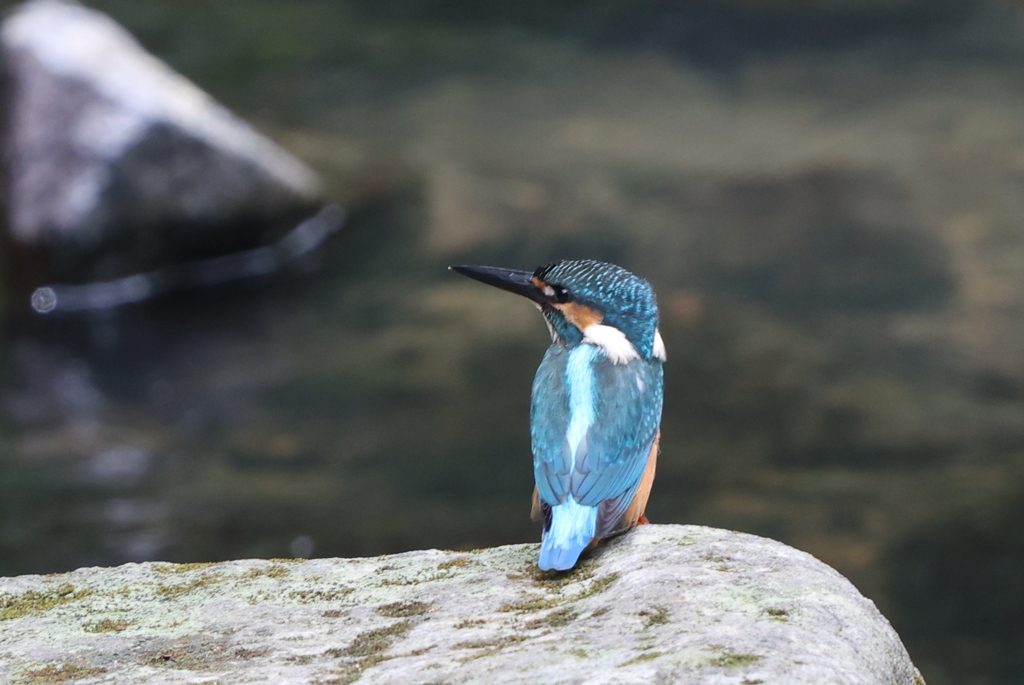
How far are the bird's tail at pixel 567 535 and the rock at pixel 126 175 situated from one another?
6517mm

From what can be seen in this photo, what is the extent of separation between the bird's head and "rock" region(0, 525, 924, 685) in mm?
656

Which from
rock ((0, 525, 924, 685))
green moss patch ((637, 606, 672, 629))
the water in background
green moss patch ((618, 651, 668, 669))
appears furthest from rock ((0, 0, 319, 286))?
green moss patch ((618, 651, 668, 669))

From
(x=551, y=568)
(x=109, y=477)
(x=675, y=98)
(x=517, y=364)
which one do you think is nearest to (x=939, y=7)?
(x=675, y=98)

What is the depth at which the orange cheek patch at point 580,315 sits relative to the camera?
3.33m

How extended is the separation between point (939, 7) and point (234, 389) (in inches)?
358

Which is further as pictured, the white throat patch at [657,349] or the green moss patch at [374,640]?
the white throat patch at [657,349]

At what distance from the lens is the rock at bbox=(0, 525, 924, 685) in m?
2.04

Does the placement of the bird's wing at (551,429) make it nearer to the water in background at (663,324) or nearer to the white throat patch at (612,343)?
the white throat patch at (612,343)

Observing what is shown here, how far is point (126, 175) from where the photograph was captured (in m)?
8.67

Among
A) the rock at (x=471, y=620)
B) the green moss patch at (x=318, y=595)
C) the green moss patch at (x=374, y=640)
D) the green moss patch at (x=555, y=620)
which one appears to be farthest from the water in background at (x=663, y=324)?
the green moss patch at (x=374, y=640)

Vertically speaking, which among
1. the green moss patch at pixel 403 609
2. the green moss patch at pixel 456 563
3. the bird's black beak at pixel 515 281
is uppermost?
the bird's black beak at pixel 515 281

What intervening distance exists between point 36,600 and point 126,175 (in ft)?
21.4

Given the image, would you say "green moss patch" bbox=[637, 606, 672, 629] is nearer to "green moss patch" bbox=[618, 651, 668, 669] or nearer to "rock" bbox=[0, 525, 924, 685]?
"rock" bbox=[0, 525, 924, 685]

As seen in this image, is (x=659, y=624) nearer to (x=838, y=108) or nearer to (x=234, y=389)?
(x=234, y=389)
